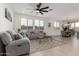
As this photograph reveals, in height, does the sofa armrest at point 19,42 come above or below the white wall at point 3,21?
below

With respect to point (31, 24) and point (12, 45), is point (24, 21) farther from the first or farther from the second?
point (12, 45)

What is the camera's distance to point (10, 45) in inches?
86.7

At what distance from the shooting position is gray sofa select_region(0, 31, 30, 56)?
218 centimetres

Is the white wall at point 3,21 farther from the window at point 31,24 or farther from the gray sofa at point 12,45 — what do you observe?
the window at point 31,24

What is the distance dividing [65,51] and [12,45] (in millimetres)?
1492

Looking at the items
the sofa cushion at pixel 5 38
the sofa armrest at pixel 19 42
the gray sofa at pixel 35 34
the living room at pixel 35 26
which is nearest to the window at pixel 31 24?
the living room at pixel 35 26

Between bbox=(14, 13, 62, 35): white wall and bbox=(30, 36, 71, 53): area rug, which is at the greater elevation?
bbox=(14, 13, 62, 35): white wall

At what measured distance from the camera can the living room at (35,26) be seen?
2250 mm

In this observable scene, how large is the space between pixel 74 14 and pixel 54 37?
82 cm

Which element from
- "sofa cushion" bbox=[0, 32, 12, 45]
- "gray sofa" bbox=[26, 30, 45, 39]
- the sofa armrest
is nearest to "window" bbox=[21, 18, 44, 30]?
"gray sofa" bbox=[26, 30, 45, 39]

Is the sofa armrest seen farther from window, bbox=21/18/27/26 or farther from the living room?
window, bbox=21/18/27/26

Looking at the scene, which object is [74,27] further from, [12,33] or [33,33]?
[12,33]

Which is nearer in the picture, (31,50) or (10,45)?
(10,45)

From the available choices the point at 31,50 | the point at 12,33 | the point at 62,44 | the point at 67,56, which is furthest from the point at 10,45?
the point at 62,44
